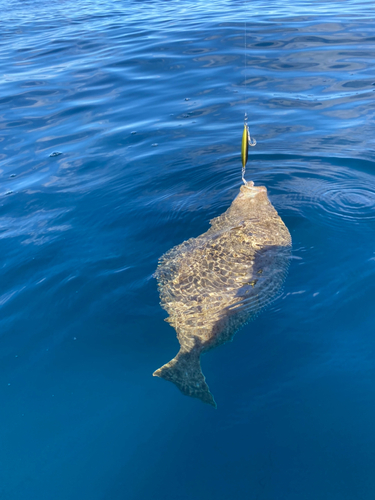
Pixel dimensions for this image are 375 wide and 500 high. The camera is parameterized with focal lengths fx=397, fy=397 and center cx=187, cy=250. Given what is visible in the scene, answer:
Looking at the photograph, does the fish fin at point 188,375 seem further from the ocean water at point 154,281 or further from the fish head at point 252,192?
the fish head at point 252,192

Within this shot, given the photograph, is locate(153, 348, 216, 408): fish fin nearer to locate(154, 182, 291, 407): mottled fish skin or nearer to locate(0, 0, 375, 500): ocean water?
locate(154, 182, 291, 407): mottled fish skin

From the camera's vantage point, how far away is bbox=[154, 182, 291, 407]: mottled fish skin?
4.89 m

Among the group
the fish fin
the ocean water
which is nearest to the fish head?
the ocean water

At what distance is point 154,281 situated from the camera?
605 centimetres

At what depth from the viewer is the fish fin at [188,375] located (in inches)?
177

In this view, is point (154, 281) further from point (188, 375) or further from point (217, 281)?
point (188, 375)

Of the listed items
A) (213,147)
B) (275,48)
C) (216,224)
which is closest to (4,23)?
(275,48)

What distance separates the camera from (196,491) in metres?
3.78

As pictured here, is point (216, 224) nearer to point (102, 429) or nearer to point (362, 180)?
point (362, 180)

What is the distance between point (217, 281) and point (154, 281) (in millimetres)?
993

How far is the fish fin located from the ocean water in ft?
0.39

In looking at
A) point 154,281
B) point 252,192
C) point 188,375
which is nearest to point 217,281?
point 154,281

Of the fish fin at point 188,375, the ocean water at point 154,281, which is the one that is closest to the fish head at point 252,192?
the ocean water at point 154,281

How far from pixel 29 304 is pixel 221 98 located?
8.97 m
